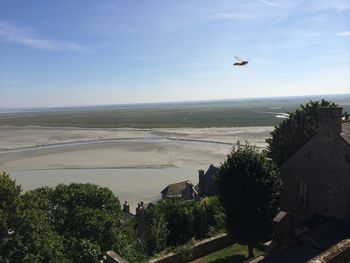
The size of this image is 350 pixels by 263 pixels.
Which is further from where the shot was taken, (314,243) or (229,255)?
(229,255)

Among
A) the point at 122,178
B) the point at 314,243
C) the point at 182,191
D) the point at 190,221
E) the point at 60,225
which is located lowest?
the point at 122,178

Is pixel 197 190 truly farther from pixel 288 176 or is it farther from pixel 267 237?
pixel 267 237

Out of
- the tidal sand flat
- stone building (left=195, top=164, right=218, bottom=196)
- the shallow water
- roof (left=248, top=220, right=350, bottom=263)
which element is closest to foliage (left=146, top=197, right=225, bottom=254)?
roof (left=248, top=220, right=350, bottom=263)

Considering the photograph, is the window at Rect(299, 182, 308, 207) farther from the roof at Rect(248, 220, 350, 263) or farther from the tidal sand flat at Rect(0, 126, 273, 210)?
the tidal sand flat at Rect(0, 126, 273, 210)

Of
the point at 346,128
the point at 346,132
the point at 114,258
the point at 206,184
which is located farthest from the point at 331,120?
the point at 206,184

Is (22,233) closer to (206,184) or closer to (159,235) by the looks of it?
(159,235)

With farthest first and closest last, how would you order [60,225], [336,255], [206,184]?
1. [206,184]
2. [60,225]
3. [336,255]
